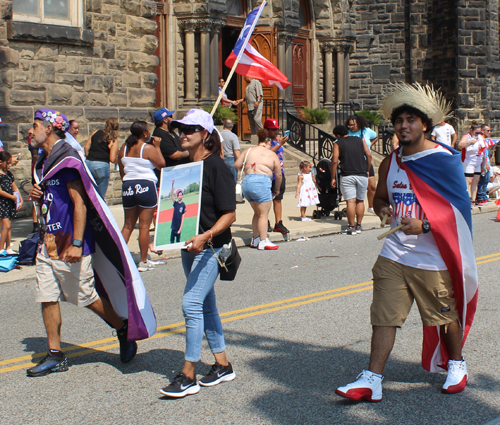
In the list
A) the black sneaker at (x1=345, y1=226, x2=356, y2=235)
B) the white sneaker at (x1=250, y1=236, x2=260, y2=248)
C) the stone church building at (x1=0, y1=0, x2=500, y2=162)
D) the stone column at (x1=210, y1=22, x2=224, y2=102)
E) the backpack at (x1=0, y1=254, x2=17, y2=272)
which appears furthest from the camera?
the stone column at (x1=210, y1=22, x2=224, y2=102)

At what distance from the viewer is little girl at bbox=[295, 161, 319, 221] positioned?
43.0 ft

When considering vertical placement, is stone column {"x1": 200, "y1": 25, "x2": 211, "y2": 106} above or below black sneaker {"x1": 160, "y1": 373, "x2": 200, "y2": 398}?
above

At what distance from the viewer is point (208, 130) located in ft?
15.1

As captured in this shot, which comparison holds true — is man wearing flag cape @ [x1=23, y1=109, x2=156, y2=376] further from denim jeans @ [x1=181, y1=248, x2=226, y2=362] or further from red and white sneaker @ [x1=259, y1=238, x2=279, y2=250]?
red and white sneaker @ [x1=259, y1=238, x2=279, y2=250]

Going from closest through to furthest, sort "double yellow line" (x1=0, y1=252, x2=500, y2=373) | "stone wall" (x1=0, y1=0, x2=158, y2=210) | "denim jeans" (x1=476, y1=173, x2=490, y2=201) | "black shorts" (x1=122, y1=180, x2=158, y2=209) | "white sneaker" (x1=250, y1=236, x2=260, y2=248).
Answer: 1. "double yellow line" (x1=0, y1=252, x2=500, y2=373)
2. "black shorts" (x1=122, y1=180, x2=158, y2=209)
3. "white sneaker" (x1=250, y1=236, x2=260, y2=248)
4. "stone wall" (x1=0, y1=0, x2=158, y2=210)
5. "denim jeans" (x1=476, y1=173, x2=490, y2=201)

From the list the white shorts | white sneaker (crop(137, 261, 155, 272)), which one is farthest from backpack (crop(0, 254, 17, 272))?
the white shorts

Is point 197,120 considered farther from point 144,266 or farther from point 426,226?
point 144,266

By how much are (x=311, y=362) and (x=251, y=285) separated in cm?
289

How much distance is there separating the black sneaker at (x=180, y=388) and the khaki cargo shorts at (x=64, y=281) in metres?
1.02

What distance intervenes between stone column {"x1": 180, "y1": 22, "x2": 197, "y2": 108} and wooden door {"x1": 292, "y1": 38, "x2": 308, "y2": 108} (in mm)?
4569

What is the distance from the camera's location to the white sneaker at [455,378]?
14.9 feet

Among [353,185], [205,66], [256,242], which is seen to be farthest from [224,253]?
[205,66]

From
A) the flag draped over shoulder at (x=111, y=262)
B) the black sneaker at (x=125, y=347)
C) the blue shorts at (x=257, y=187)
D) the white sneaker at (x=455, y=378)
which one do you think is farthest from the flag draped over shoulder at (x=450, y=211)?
the blue shorts at (x=257, y=187)

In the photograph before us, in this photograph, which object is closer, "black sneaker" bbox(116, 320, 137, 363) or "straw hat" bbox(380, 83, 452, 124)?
"straw hat" bbox(380, 83, 452, 124)
